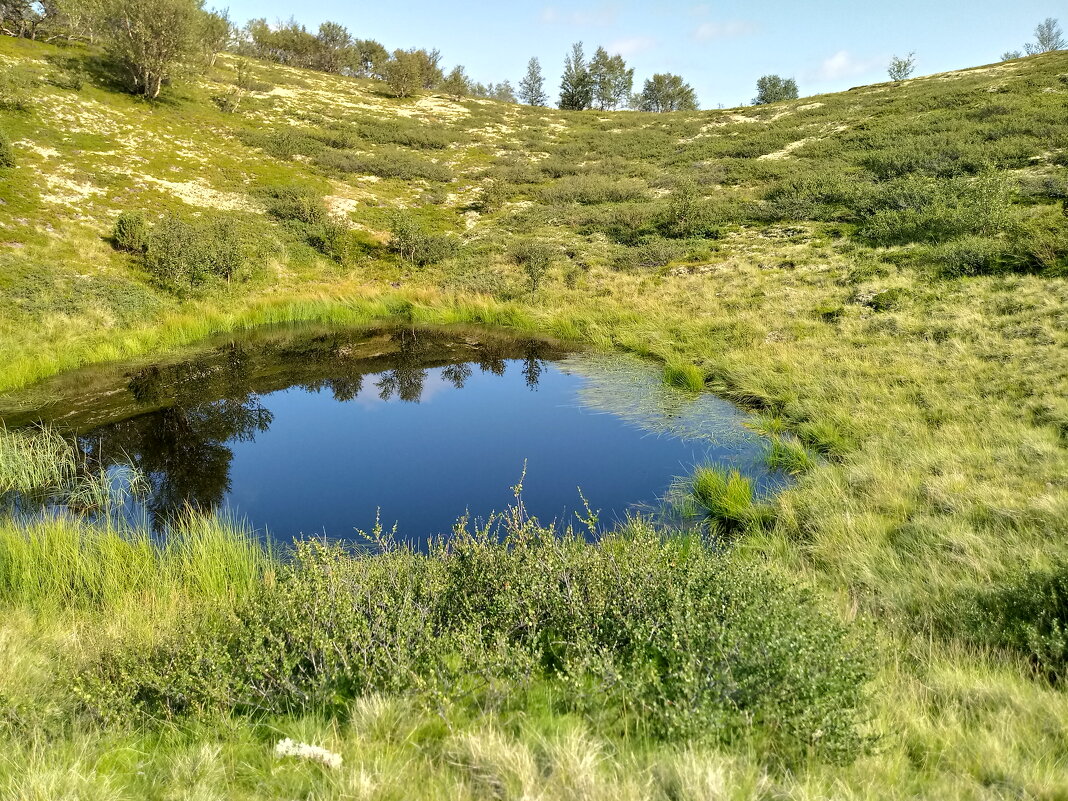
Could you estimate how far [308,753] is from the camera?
3.31m

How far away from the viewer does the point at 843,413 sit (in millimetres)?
10594

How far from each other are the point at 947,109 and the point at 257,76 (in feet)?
183

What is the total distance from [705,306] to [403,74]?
5359 cm

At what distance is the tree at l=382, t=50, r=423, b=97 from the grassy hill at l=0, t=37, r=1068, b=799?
33.2 feet

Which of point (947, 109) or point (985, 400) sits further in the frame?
point (947, 109)

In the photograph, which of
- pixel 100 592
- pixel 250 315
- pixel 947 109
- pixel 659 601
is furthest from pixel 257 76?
pixel 659 601

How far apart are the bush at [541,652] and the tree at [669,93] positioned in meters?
103

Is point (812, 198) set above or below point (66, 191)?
above

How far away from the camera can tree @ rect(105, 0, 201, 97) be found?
115ft

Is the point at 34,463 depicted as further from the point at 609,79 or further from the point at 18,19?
the point at 609,79

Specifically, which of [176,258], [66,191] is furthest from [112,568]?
[66,191]

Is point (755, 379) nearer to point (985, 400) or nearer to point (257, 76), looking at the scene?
point (985, 400)

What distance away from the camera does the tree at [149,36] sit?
1374 inches

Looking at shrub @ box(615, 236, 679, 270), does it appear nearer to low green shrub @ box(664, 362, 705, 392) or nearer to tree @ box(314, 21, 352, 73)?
low green shrub @ box(664, 362, 705, 392)
